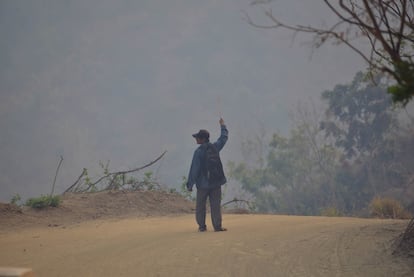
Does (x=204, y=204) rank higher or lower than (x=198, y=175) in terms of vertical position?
lower

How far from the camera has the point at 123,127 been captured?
13112 centimetres

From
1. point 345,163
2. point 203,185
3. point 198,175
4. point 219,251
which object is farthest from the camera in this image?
point 345,163

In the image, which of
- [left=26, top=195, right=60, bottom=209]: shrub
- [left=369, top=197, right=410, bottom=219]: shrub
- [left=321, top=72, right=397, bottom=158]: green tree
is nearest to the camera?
[left=26, top=195, right=60, bottom=209]: shrub

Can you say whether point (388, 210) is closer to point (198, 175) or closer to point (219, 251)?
point (198, 175)

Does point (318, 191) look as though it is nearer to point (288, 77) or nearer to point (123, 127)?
point (123, 127)

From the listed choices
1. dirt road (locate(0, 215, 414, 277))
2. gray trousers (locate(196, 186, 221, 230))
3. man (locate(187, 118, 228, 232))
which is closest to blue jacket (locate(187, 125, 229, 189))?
man (locate(187, 118, 228, 232))

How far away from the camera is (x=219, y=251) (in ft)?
25.1

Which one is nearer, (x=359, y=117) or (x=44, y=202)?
(x=44, y=202)

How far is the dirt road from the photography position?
667 cm

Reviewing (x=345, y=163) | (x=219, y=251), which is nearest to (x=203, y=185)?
(x=219, y=251)

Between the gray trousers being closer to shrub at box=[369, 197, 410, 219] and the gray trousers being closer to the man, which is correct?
the man

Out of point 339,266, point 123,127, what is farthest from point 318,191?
point 123,127

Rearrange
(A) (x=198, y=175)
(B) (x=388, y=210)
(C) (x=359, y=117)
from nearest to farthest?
(A) (x=198, y=175) < (B) (x=388, y=210) < (C) (x=359, y=117)

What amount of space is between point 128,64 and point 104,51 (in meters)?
9.40
